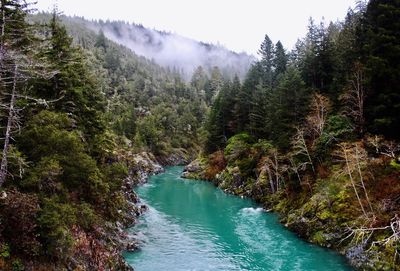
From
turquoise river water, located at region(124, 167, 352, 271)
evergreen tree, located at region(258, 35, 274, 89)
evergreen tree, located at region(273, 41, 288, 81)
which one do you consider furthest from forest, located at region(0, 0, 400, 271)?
evergreen tree, located at region(258, 35, 274, 89)

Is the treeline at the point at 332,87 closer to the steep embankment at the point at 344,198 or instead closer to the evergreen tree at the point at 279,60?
the evergreen tree at the point at 279,60

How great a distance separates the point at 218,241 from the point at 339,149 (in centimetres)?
1681

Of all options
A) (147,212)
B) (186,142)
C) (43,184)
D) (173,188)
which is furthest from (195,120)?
(43,184)

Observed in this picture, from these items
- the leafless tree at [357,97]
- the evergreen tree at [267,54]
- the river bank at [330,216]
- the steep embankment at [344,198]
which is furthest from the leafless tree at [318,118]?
the evergreen tree at [267,54]

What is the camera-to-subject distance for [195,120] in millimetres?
141875

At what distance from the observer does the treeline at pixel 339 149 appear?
31.9m

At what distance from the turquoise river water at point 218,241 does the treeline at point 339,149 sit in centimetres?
227

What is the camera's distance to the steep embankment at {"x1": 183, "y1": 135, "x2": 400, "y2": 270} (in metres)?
28.9

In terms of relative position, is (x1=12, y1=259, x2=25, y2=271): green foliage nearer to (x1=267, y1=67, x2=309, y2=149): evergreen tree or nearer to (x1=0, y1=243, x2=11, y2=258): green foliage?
(x1=0, y1=243, x2=11, y2=258): green foliage

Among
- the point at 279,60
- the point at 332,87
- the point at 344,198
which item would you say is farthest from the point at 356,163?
the point at 279,60

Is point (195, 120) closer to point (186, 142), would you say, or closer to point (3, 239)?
point (186, 142)

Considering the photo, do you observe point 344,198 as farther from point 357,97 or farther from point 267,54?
point 267,54

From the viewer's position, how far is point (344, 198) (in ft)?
120

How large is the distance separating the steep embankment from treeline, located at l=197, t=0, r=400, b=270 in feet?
0.32
